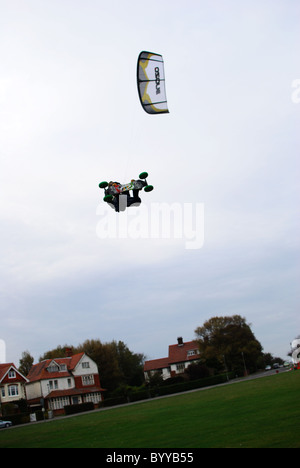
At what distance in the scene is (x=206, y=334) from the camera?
79.8 m

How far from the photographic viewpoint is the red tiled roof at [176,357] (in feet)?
291

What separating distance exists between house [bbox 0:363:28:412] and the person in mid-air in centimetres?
4815

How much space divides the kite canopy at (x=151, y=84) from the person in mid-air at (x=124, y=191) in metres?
2.72

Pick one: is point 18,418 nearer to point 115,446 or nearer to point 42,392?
point 42,392

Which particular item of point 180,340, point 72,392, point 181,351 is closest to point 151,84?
point 72,392

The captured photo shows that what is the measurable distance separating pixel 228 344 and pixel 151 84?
6597 cm

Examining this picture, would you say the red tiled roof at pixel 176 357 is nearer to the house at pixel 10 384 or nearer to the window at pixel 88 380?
the window at pixel 88 380

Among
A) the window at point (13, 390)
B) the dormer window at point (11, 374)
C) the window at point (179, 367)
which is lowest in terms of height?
the window at point (179, 367)

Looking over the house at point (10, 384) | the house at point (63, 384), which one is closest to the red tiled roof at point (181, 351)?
the house at point (63, 384)

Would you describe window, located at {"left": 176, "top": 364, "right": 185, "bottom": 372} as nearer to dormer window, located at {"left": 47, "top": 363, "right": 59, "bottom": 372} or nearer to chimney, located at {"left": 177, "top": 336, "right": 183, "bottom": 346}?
chimney, located at {"left": 177, "top": 336, "right": 183, "bottom": 346}

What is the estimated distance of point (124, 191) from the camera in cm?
1805

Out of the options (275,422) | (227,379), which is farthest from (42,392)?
(275,422)
